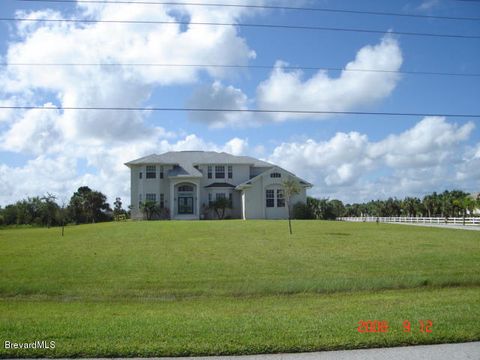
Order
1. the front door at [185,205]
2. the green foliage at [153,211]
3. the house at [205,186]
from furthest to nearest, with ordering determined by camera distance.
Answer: the front door at [185,205], the house at [205,186], the green foliage at [153,211]

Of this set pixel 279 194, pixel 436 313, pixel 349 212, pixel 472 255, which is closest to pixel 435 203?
pixel 349 212

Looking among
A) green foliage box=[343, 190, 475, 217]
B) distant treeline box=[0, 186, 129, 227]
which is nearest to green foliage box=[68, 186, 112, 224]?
distant treeline box=[0, 186, 129, 227]

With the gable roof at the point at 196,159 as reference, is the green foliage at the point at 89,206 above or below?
below

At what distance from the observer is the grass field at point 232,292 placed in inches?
328

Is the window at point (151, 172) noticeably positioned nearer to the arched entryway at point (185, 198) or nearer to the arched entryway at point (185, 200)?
the arched entryway at point (185, 200)

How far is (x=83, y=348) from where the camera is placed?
7.91 meters

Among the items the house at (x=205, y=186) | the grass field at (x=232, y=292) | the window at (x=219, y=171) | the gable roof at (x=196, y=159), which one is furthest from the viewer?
the window at (x=219, y=171)

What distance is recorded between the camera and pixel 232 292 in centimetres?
1473

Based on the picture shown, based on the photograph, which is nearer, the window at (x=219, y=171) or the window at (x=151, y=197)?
the window at (x=151, y=197)

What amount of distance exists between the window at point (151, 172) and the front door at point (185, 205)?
4.08 metres

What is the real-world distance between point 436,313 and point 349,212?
118 metres

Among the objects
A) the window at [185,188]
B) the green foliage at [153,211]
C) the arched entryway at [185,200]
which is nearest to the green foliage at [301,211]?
the arched entryway at [185,200]

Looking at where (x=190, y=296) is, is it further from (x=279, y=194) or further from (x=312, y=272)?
(x=279, y=194)

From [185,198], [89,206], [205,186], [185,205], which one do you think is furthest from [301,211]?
[89,206]
